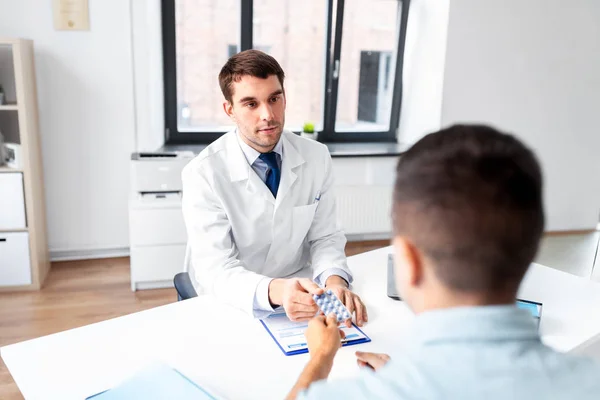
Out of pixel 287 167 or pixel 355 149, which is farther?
pixel 355 149

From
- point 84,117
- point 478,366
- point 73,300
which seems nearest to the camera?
point 478,366

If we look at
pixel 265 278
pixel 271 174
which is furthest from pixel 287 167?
pixel 265 278

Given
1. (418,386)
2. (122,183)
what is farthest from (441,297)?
(122,183)

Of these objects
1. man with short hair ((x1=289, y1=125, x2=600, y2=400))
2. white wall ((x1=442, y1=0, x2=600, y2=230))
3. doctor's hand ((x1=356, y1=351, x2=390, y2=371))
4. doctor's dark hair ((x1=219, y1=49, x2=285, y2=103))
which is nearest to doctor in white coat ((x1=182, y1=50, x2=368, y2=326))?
doctor's dark hair ((x1=219, y1=49, x2=285, y2=103))

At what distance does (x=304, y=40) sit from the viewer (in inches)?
164

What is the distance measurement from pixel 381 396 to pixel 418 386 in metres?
0.05

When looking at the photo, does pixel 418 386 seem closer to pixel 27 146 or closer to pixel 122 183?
pixel 27 146

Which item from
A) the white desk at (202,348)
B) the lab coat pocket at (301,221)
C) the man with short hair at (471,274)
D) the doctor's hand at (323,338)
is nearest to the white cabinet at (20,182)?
the lab coat pocket at (301,221)

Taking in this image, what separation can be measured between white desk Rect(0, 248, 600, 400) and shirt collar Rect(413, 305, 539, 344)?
54 centimetres

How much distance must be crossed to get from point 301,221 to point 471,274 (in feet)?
4.03

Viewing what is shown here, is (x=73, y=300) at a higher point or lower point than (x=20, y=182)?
lower

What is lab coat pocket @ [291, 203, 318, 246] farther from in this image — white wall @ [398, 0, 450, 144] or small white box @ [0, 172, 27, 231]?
white wall @ [398, 0, 450, 144]

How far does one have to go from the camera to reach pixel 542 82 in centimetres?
442

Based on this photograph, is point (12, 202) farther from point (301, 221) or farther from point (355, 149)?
point (355, 149)
